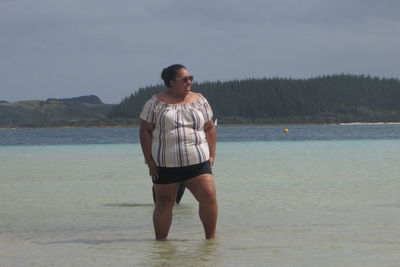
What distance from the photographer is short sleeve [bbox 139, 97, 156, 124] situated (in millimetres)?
6965

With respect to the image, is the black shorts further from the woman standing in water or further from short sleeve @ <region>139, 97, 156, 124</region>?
short sleeve @ <region>139, 97, 156, 124</region>

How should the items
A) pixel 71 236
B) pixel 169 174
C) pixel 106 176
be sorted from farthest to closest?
pixel 106 176, pixel 71 236, pixel 169 174

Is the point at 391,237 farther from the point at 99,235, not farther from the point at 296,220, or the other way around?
the point at 99,235

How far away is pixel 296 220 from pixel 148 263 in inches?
136

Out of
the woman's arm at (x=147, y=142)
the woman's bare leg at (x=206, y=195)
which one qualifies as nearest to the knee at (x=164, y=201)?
the woman's bare leg at (x=206, y=195)

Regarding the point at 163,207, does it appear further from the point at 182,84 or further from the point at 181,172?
the point at 182,84

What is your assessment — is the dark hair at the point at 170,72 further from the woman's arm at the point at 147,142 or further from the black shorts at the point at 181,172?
the black shorts at the point at 181,172

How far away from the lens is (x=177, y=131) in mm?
6934

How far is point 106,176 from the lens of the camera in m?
19.3

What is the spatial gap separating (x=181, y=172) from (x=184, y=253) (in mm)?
702

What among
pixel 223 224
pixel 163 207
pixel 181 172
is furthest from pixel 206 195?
pixel 223 224

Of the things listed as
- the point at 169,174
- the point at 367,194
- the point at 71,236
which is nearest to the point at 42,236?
the point at 71,236

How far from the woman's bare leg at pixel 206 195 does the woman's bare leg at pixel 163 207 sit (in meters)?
0.17

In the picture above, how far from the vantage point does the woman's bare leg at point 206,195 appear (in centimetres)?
713
